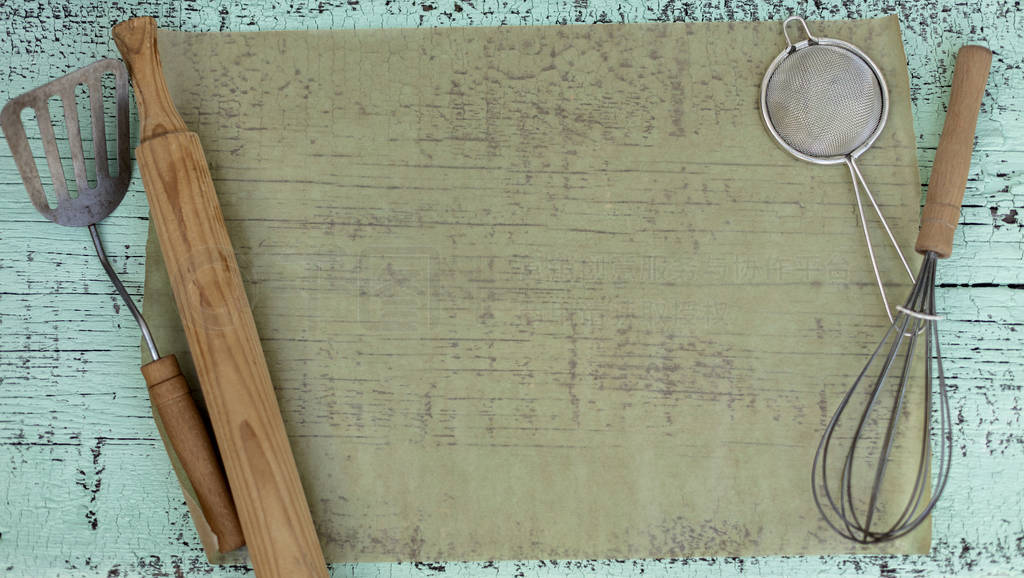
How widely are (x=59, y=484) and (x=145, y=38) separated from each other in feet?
1.52

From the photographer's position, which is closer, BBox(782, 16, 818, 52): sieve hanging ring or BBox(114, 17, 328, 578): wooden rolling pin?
BBox(114, 17, 328, 578): wooden rolling pin

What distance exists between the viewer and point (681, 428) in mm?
658

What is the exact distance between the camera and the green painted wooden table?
66 centimetres

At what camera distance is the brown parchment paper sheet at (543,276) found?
65cm

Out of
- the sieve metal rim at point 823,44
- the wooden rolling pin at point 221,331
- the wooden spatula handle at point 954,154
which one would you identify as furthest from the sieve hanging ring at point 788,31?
the wooden rolling pin at point 221,331

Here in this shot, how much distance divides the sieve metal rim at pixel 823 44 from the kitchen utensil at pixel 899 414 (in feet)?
0.20

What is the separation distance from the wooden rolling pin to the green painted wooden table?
0.30 ft

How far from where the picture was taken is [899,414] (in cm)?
66

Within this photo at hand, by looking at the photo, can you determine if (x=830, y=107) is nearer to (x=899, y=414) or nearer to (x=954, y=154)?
(x=954, y=154)

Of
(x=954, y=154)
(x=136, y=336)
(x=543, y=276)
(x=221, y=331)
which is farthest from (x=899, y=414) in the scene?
(x=136, y=336)

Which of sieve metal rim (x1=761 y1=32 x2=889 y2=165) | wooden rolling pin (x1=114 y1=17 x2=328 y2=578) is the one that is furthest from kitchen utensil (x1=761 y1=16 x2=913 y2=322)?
wooden rolling pin (x1=114 y1=17 x2=328 y2=578)

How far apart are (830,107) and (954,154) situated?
5.0 inches

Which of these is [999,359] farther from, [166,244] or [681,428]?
[166,244]

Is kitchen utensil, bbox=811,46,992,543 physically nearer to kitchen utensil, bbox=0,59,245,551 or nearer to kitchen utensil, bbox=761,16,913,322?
kitchen utensil, bbox=761,16,913,322
